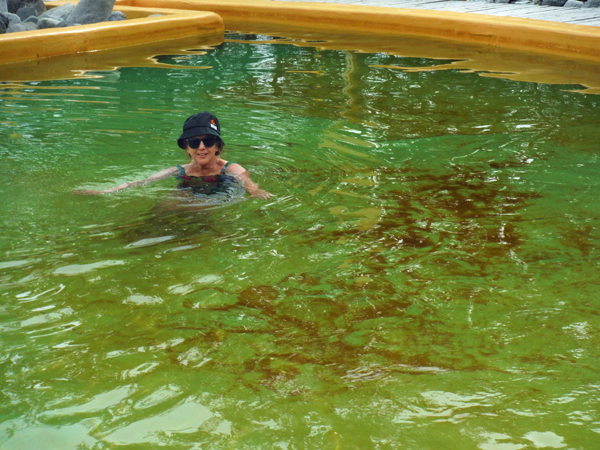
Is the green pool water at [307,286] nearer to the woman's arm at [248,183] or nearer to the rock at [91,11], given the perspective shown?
the woman's arm at [248,183]

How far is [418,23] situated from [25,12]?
23.5ft

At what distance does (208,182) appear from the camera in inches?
211

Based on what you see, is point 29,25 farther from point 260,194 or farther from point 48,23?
point 260,194

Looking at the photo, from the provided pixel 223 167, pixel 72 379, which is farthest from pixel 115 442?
pixel 223 167

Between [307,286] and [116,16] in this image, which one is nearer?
[307,286]

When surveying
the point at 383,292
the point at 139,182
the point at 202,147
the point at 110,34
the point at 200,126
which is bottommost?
the point at 383,292

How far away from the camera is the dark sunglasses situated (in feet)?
17.3

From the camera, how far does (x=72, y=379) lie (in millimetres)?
2932

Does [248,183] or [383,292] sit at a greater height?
[248,183]

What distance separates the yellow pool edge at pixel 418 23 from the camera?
400 inches

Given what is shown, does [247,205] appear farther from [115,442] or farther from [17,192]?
[115,442]

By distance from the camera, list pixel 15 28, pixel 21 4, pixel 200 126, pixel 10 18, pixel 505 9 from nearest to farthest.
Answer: pixel 200 126
pixel 15 28
pixel 10 18
pixel 21 4
pixel 505 9

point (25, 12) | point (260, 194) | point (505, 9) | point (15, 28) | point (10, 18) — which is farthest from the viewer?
point (505, 9)

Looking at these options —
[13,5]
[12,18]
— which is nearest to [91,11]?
[12,18]
